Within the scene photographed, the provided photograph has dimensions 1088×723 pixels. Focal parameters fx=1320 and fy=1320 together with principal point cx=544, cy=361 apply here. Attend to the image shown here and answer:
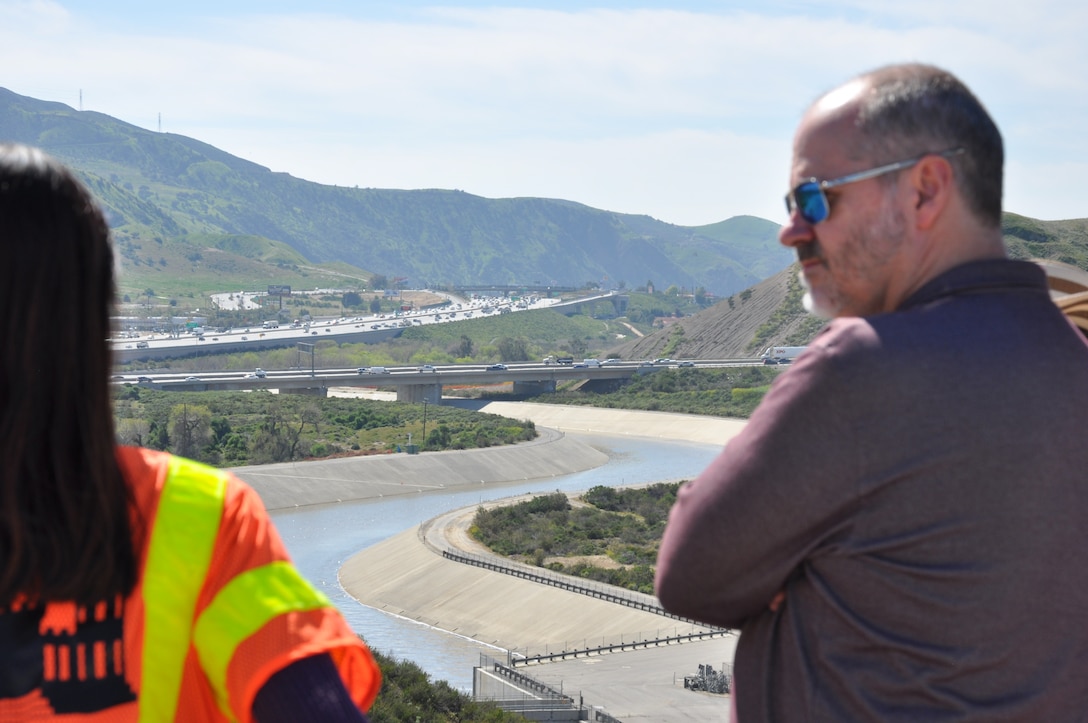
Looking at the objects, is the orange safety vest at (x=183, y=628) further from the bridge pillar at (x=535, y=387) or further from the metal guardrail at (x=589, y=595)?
the bridge pillar at (x=535, y=387)

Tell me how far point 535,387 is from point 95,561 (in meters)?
101

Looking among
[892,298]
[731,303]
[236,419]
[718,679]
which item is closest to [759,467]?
[892,298]

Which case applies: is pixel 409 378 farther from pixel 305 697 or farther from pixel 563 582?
pixel 305 697

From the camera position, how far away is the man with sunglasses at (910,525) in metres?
2.37

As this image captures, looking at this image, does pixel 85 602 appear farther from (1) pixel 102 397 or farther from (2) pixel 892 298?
(2) pixel 892 298

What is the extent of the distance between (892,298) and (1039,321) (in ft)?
0.95

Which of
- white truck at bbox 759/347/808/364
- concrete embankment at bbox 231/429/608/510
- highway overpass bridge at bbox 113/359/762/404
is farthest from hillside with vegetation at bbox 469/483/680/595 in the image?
white truck at bbox 759/347/808/364

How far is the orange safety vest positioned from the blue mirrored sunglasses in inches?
51.4

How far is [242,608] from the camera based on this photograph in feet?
6.28

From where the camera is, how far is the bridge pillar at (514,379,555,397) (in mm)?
101938

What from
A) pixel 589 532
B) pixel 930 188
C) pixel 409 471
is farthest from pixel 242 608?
pixel 409 471

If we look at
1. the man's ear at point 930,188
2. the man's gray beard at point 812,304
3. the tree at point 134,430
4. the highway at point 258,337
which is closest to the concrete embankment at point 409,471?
the tree at point 134,430

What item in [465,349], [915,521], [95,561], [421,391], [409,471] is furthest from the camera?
[465,349]

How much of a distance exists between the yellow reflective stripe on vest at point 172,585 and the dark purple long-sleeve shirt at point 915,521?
0.92 metres
